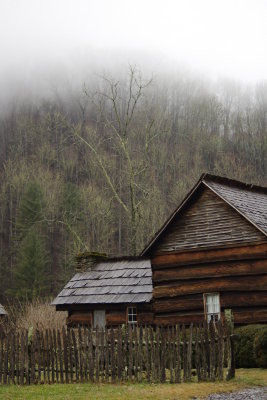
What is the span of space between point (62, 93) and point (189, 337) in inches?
3652

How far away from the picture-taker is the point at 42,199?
66.4 meters

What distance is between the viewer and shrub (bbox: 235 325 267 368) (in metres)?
15.4

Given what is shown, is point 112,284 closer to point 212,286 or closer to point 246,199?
point 212,286

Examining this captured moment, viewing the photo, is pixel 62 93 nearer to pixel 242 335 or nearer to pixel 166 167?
pixel 166 167

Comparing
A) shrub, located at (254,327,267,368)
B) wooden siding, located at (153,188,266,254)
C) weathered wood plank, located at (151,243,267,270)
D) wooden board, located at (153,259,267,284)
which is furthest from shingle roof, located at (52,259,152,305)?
shrub, located at (254,327,267,368)

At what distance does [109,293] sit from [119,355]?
10.2m

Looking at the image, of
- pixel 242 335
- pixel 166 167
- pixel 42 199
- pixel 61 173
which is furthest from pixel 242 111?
pixel 242 335

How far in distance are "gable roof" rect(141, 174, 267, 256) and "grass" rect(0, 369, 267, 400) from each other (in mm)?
6189

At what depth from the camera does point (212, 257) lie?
19.6 meters

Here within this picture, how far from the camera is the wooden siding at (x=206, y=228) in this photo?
19.0m

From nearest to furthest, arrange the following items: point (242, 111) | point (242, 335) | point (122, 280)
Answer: point (242, 335), point (122, 280), point (242, 111)

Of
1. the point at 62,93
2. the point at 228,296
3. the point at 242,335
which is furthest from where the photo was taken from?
the point at 62,93

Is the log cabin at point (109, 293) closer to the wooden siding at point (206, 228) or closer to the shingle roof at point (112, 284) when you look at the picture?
the shingle roof at point (112, 284)

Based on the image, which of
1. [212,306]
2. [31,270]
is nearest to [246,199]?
[212,306]
